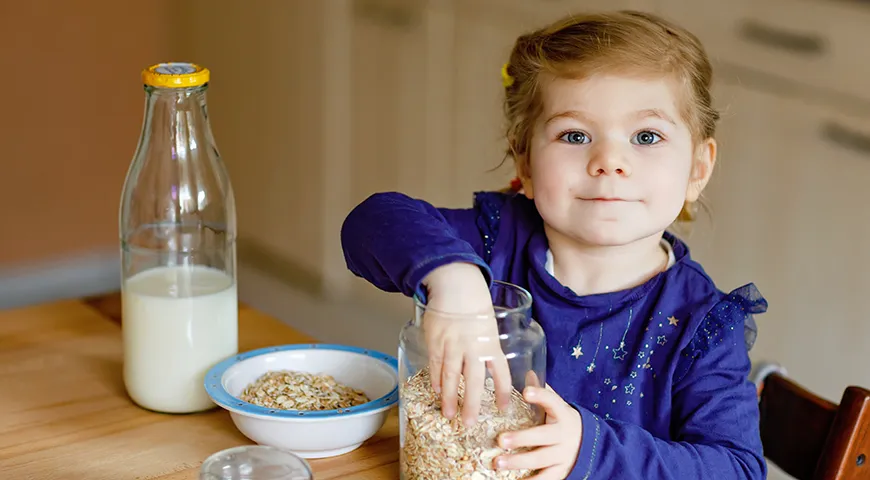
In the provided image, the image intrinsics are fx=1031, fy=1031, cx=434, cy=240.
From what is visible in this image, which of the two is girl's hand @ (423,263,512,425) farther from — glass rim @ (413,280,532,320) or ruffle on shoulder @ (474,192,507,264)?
ruffle on shoulder @ (474,192,507,264)

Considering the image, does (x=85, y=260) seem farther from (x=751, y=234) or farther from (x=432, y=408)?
(x=432, y=408)

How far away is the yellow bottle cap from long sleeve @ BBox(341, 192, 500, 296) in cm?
21

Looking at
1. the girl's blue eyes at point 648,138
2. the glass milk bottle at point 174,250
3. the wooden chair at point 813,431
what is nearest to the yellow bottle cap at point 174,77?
the glass milk bottle at point 174,250

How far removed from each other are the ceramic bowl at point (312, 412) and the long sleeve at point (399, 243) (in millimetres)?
93

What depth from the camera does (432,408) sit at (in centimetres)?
87

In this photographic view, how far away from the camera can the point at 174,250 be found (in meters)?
1.11

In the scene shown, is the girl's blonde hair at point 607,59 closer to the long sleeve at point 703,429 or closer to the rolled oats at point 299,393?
the long sleeve at point 703,429

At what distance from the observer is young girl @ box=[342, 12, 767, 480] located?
968mm

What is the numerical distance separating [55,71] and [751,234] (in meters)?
2.29

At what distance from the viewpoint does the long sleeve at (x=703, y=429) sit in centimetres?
89

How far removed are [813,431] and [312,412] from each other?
53cm

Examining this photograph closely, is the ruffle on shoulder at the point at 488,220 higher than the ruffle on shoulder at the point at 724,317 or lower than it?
higher

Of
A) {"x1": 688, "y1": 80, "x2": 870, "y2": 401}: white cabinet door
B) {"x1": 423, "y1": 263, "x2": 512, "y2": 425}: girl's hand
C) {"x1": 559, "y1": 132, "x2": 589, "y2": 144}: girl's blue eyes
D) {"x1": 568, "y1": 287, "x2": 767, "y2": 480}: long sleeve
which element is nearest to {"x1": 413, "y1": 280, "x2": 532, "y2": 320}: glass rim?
{"x1": 423, "y1": 263, "x2": 512, "y2": 425}: girl's hand

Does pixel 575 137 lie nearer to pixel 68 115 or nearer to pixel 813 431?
pixel 813 431
